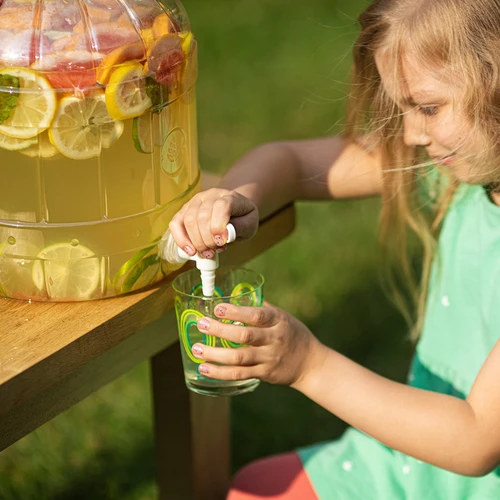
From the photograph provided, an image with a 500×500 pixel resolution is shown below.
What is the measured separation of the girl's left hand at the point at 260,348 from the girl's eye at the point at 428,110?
0.34 m

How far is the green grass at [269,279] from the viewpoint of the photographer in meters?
2.01

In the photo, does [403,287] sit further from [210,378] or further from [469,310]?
[210,378]

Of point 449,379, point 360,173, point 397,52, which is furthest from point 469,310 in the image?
point 397,52

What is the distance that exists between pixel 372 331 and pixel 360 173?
3.43 feet

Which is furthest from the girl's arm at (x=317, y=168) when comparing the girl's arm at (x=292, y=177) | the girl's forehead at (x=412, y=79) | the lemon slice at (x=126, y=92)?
the lemon slice at (x=126, y=92)

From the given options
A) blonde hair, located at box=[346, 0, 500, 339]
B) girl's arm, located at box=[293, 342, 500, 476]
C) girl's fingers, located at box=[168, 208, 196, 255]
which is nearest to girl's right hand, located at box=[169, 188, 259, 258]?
girl's fingers, located at box=[168, 208, 196, 255]

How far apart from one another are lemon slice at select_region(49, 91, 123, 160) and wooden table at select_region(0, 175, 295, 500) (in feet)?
0.63

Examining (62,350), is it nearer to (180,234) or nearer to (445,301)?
(180,234)

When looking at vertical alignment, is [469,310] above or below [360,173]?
below

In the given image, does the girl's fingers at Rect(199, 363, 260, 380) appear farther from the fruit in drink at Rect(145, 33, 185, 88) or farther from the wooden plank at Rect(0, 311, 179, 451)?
the fruit in drink at Rect(145, 33, 185, 88)

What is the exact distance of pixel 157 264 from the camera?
1151 mm

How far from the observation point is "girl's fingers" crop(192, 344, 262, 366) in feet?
3.49

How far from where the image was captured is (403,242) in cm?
161

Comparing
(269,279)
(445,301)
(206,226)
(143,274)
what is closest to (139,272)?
(143,274)
